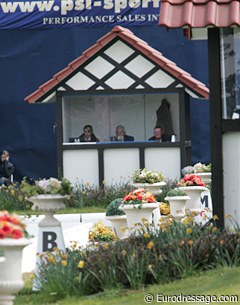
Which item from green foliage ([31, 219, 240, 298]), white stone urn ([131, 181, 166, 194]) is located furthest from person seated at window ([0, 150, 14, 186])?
green foliage ([31, 219, 240, 298])

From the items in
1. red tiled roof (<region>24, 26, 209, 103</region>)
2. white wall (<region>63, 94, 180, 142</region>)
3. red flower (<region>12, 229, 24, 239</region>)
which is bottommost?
red flower (<region>12, 229, 24, 239</region>)

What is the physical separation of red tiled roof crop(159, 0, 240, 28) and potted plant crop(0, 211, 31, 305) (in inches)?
148

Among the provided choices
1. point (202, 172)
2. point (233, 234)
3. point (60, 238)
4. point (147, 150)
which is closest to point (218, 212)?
point (233, 234)

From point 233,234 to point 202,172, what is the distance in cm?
887

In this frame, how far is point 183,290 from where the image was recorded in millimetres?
10188

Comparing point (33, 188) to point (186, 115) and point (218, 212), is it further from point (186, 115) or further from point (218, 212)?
point (186, 115)

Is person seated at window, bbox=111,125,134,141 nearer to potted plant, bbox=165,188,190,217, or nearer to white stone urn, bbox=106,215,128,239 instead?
potted plant, bbox=165,188,190,217

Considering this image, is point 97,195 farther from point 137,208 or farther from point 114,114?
point 137,208

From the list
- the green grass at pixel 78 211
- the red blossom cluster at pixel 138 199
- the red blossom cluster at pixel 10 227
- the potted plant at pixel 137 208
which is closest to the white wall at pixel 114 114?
the green grass at pixel 78 211

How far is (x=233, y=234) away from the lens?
1155 centimetres

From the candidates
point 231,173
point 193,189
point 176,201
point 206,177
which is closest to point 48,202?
point 231,173

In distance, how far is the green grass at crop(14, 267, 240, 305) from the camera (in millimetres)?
10023

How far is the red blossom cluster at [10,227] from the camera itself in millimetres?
8484
